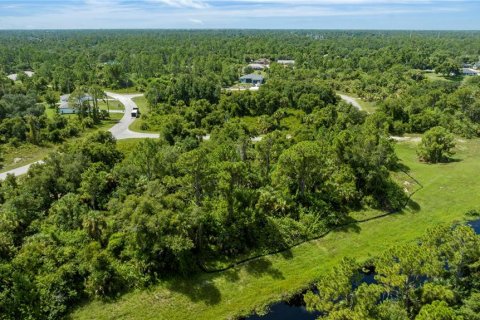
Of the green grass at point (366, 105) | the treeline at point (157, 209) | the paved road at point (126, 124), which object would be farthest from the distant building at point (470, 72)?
the paved road at point (126, 124)

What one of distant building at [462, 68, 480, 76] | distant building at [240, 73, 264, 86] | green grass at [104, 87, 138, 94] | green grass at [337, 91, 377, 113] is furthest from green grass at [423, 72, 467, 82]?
green grass at [104, 87, 138, 94]

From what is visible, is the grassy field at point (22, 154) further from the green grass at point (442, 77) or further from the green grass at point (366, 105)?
the green grass at point (442, 77)

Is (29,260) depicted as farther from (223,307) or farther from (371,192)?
(371,192)

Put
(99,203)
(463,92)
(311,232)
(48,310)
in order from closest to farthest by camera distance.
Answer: (48,310) → (311,232) → (99,203) → (463,92)

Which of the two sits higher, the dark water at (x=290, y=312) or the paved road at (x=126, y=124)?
the paved road at (x=126, y=124)

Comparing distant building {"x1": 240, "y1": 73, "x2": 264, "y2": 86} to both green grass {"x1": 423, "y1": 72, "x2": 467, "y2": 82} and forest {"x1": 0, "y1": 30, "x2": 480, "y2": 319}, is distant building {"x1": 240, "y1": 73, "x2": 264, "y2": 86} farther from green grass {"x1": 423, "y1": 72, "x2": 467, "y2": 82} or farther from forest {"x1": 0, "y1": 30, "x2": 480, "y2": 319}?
green grass {"x1": 423, "y1": 72, "x2": 467, "y2": 82}

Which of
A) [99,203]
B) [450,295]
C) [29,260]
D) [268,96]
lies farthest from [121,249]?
[268,96]
